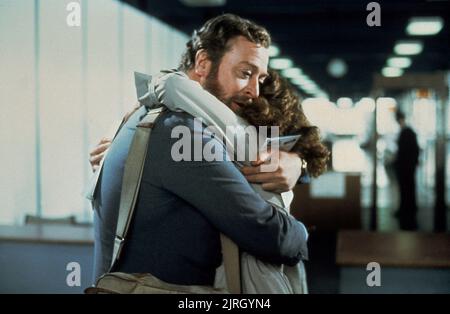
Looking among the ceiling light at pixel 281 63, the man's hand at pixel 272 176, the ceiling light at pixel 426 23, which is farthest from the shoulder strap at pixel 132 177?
the ceiling light at pixel 281 63

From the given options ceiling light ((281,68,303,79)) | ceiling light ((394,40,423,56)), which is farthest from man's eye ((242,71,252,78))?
ceiling light ((281,68,303,79))

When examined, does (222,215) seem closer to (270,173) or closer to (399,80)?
(270,173)

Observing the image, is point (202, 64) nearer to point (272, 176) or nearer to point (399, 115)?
point (272, 176)

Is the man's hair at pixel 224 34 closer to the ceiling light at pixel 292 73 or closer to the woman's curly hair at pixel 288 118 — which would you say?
the woman's curly hair at pixel 288 118

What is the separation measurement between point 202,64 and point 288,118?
0.70 ft

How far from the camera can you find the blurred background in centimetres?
238

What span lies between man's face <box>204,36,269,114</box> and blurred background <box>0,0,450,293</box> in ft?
0.84

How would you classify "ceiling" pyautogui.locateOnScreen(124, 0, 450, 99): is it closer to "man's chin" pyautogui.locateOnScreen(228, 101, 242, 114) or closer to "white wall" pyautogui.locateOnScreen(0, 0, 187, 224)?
"white wall" pyautogui.locateOnScreen(0, 0, 187, 224)

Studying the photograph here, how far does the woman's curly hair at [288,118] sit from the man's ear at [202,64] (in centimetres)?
13

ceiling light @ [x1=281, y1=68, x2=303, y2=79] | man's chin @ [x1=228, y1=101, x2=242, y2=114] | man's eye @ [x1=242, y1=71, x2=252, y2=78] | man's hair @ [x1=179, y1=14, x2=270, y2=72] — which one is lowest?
man's chin @ [x1=228, y1=101, x2=242, y2=114]

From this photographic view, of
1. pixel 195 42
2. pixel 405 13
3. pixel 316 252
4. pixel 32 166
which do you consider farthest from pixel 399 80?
pixel 195 42

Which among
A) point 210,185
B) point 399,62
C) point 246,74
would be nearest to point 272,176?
point 210,185

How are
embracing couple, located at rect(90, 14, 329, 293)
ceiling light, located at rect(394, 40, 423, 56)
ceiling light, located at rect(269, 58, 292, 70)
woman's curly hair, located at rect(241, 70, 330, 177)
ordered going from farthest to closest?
ceiling light, located at rect(269, 58, 292, 70) < ceiling light, located at rect(394, 40, 423, 56) < woman's curly hair, located at rect(241, 70, 330, 177) < embracing couple, located at rect(90, 14, 329, 293)
